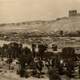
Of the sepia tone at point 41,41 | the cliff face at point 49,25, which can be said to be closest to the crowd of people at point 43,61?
the sepia tone at point 41,41

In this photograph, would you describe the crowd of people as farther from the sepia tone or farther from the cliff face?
the cliff face

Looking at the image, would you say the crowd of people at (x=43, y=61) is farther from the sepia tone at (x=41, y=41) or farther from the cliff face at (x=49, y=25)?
the cliff face at (x=49, y=25)

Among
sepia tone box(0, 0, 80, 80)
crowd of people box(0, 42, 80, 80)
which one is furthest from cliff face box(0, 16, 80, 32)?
crowd of people box(0, 42, 80, 80)

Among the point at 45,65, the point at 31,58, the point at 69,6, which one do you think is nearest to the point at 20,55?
the point at 31,58

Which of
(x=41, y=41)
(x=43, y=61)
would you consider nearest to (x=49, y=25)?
(x=41, y=41)

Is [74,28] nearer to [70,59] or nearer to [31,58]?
[70,59]

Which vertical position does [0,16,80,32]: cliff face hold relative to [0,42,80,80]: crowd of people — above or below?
above

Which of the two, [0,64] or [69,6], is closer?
[69,6]

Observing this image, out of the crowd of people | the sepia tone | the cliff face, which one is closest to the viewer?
the crowd of people
